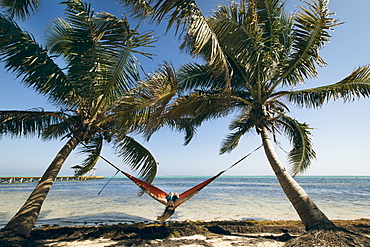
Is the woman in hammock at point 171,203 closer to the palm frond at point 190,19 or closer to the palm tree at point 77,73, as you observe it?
the palm tree at point 77,73

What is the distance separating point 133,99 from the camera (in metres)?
4.04

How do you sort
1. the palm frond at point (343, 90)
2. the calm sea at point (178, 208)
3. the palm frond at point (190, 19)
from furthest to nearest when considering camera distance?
the calm sea at point (178, 208) → the palm frond at point (343, 90) → the palm frond at point (190, 19)

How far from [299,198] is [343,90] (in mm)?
2854

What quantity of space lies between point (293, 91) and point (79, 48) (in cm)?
467

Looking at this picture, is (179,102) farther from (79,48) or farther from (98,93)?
(79,48)

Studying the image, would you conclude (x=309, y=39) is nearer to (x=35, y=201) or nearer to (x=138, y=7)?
(x=138, y=7)

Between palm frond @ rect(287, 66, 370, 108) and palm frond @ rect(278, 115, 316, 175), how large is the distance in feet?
2.32

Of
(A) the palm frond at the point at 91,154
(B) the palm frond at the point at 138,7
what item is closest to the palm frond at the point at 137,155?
(A) the palm frond at the point at 91,154

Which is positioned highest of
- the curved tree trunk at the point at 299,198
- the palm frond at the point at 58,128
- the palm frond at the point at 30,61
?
the palm frond at the point at 30,61

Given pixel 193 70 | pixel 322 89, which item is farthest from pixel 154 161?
pixel 322 89

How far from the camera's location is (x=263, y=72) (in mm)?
5309

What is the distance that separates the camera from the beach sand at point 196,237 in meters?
3.44

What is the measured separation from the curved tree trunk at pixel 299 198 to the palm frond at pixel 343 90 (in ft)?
5.18

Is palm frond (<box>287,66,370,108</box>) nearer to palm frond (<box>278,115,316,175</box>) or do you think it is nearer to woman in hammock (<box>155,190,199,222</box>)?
palm frond (<box>278,115,316,175</box>)
